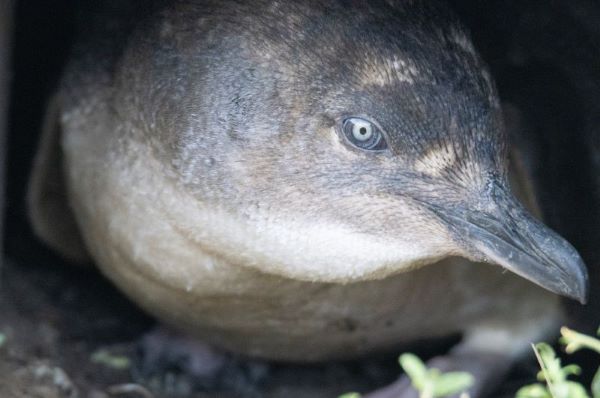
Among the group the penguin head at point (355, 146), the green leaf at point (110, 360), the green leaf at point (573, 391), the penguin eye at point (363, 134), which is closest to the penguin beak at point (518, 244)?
the penguin head at point (355, 146)

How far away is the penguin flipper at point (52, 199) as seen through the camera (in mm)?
3787

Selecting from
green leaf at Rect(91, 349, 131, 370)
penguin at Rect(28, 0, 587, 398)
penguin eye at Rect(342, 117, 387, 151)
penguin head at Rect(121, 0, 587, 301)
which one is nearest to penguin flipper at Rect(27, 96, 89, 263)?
green leaf at Rect(91, 349, 131, 370)

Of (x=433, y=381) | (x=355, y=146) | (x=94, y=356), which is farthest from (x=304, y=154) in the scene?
(x=94, y=356)

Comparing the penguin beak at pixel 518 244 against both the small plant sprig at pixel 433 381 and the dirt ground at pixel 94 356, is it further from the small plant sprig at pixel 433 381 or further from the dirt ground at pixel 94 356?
the dirt ground at pixel 94 356

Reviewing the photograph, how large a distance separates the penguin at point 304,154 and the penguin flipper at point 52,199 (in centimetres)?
59

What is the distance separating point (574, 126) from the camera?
Result: 3443 mm

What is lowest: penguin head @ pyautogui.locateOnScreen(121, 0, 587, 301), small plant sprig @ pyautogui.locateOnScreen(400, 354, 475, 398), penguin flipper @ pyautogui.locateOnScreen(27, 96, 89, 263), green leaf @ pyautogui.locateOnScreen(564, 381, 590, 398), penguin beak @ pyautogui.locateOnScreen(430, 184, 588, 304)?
green leaf @ pyautogui.locateOnScreen(564, 381, 590, 398)

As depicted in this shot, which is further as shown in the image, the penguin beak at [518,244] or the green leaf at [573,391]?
the penguin beak at [518,244]

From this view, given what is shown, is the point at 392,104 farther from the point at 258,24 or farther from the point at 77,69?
the point at 77,69

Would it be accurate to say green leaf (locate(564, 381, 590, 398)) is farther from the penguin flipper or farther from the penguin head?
the penguin flipper

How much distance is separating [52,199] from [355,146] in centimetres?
165

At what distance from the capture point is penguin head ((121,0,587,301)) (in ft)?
8.73

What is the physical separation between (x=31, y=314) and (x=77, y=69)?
0.91 meters

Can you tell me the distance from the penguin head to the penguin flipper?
1.07 meters
